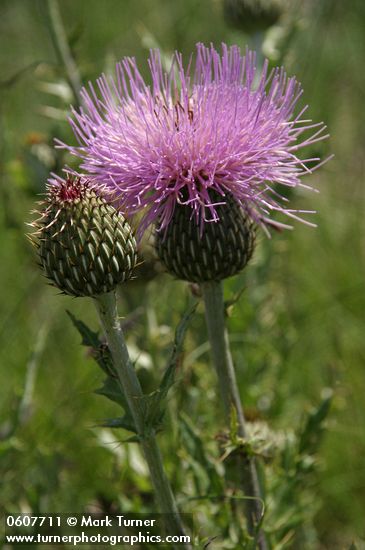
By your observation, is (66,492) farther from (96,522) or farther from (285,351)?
(285,351)

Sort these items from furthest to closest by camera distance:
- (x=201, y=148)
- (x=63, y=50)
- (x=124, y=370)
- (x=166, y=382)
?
(x=63, y=50)
(x=201, y=148)
(x=124, y=370)
(x=166, y=382)

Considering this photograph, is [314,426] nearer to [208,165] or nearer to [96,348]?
[96,348]

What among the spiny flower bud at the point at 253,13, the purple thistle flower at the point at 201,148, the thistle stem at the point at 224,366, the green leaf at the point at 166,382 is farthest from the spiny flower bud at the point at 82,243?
the spiny flower bud at the point at 253,13

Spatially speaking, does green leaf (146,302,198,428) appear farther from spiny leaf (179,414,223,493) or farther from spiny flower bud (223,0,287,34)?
spiny flower bud (223,0,287,34)

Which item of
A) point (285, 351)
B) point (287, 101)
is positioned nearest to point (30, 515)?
point (285, 351)

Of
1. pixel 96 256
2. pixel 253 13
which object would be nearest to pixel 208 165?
pixel 96 256
